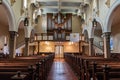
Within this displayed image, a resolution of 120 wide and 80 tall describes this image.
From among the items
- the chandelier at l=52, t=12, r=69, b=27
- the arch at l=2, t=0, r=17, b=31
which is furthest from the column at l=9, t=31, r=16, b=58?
the chandelier at l=52, t=12, r=69, b=27

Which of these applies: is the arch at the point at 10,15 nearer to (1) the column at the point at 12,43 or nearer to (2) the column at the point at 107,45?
(1) the column at the point at 12,43

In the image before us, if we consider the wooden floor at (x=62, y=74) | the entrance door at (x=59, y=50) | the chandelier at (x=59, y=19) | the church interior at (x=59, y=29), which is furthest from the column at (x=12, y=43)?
the entrance door at (x=59, y=50)

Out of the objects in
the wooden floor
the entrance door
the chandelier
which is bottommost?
the wooden floor

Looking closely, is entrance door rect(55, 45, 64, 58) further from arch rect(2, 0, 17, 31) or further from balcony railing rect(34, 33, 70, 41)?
arch rect(2, 0, 17, 31)

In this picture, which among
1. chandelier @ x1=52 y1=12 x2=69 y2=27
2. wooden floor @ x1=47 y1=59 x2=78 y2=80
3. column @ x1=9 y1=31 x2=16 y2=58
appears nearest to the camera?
wooden floor @ x1=47 y1=59 x2=78 y2=80

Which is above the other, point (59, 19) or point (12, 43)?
point (59, 19)

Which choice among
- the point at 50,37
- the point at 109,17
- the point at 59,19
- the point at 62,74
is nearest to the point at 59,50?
the point at 50,37

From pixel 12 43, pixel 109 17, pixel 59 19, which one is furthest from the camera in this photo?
pixel 59 19

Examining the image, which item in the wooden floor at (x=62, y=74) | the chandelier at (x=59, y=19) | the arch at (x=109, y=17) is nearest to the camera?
the wooden floor at (x=62, y=74)

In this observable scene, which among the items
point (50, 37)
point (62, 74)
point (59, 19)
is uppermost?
point (59, 19)

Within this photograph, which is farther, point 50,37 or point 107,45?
point 50,37

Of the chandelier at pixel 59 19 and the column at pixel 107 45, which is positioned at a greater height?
the chandelier at pixel 59 19

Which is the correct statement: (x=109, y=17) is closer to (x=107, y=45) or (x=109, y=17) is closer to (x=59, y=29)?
(x=107, y=45)

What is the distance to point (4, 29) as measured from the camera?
21.8 meters
